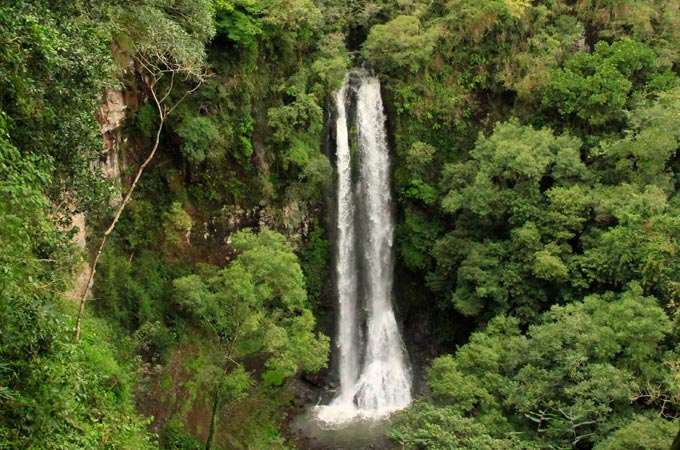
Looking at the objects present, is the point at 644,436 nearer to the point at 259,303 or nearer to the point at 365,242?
the point at 259,303

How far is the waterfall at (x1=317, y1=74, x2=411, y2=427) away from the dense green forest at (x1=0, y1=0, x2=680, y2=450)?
0.60m

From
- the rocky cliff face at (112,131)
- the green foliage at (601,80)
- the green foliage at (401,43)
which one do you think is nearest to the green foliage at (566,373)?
the green foliage at (601,80)

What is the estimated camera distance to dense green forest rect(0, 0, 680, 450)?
30.6ft

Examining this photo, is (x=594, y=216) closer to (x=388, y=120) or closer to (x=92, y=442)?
(x=388, y=120)

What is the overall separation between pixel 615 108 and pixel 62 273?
16.3m

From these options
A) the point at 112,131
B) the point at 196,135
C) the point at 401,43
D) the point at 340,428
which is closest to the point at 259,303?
the point at 196,135

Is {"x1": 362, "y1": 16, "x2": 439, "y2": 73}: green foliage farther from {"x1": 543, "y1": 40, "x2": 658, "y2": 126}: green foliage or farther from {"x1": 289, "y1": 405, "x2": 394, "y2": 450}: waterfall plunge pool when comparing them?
{"x1": 289, "y1": 405, "x2": 394, "y2": 450}: waterfall plunge pool

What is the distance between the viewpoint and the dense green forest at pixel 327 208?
932 cm

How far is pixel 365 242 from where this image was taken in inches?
799

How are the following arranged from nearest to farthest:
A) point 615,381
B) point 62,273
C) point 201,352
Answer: point 62,273 → point 615,381 → point 201,352

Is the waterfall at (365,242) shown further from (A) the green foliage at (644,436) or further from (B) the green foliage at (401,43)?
(A) the green foliage at (644,436)

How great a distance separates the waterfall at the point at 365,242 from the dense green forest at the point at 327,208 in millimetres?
597

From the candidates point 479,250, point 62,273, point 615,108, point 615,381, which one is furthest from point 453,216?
point 62,273

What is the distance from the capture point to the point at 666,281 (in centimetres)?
1438
